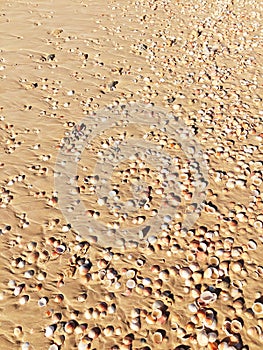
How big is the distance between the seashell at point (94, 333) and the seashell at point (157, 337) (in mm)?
841

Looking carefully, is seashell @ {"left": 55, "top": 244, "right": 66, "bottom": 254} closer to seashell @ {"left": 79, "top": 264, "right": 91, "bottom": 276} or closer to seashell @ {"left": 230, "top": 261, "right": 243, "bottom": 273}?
seashell @ {"left": 79, "top": 264, "right": 91, "bottom": 276}

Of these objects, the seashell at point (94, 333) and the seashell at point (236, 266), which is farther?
the seashell at point (236, 266)

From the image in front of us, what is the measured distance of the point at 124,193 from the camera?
7.20 metres

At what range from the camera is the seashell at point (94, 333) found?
4992 millimetres

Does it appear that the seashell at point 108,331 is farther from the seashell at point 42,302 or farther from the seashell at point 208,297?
the seashell at point 208,297

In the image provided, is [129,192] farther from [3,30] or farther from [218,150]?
[3,30]

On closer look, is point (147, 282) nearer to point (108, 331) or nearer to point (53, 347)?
point (108, 331)

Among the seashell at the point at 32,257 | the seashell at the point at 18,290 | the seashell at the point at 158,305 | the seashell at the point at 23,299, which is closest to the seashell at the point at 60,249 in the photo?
the seashell at the point at 32,257

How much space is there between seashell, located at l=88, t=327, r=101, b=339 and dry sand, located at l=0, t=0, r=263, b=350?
0.02 meters

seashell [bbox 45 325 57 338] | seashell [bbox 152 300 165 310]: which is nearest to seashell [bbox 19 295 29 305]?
seashell [bbox 45 325 57 338]

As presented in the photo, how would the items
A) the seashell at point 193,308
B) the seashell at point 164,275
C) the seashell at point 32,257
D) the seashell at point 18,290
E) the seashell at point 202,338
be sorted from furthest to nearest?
the seashell at point 32,257 → the seashell at point 164,275 → the seashell at point 18,290 → the seashell at point 193,308 → the seashell at point 202,338

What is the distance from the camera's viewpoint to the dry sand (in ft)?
16.8

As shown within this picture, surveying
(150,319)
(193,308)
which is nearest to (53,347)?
(150,319)

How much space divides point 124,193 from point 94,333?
2974 millimetres
